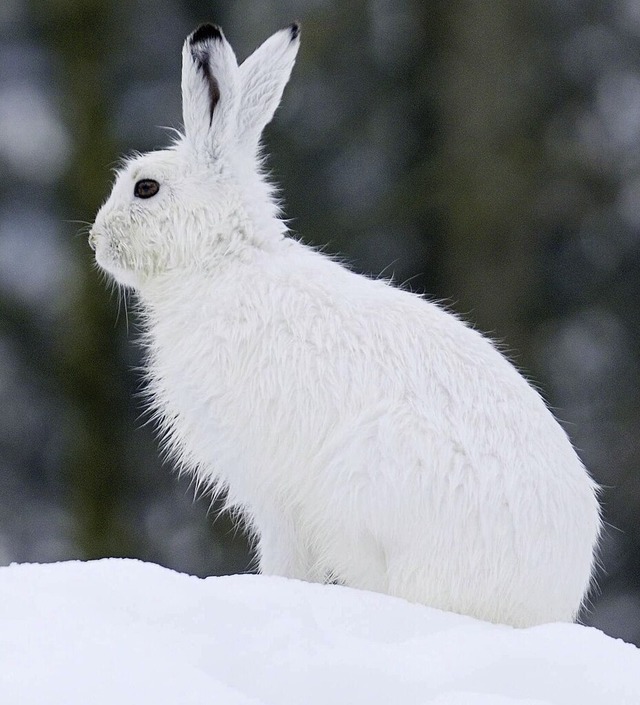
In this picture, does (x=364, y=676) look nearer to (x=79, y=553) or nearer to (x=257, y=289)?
(x=257, y=289)

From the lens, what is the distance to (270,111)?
12.6ft

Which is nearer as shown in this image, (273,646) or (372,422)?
(273,646)

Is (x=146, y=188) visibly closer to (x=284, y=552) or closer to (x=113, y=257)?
(x=113, y=257)

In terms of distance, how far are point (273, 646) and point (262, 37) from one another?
6.22 m

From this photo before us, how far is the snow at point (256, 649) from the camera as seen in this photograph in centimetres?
216

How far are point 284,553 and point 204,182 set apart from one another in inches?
42.9

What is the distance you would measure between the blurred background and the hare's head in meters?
3.69

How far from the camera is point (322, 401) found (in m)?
3.25

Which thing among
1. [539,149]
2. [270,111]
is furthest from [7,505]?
[270,111]

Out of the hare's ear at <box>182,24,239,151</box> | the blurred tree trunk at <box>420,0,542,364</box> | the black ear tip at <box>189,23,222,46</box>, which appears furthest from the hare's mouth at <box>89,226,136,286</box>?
the blurred tree trunk at <box>420,0,542,364</box>

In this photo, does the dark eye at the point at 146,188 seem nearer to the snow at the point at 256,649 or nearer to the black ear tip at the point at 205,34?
the black ear tip at the point at 205,34

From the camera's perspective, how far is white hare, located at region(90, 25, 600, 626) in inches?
122

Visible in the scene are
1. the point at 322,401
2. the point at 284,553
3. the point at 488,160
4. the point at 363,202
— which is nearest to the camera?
the point at 322,401

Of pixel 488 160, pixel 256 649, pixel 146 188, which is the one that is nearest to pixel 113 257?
pixel 146 188
